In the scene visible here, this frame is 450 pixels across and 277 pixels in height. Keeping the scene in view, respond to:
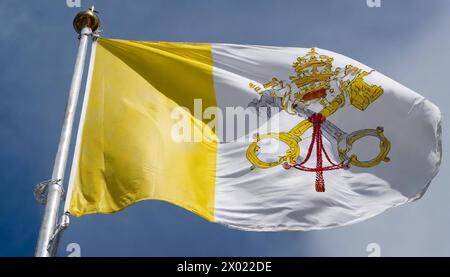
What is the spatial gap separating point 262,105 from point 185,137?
1.65 m

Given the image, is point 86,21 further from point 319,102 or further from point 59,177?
point 319,102

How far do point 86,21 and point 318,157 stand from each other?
14.3 feet

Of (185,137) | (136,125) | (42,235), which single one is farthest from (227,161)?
(42,235)

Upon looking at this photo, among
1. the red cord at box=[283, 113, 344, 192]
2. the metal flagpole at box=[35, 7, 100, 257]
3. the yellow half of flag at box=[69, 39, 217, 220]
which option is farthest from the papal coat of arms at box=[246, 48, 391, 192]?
the metal flagpole at box=[35, 7, 100, 257]

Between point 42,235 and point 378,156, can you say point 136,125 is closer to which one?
point 42,235

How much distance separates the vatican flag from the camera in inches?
414

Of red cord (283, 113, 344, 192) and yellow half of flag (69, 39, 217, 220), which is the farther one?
red cord (283, 113, 344, 192)

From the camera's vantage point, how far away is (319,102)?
12.4 meters

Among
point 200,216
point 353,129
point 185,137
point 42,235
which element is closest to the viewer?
point 42,235

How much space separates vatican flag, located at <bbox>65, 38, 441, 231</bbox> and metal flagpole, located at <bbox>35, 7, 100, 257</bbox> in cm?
23

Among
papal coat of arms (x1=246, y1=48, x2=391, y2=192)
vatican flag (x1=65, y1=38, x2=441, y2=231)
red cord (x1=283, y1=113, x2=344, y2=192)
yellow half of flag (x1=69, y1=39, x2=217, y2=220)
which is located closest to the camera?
yellow half of flag (x1=69, y1=39, x2=217, y2=220)

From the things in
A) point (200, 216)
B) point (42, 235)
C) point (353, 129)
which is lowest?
point (42, 235)

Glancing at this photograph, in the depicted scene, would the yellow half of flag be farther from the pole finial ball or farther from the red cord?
the red cord

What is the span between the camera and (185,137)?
446 inches
